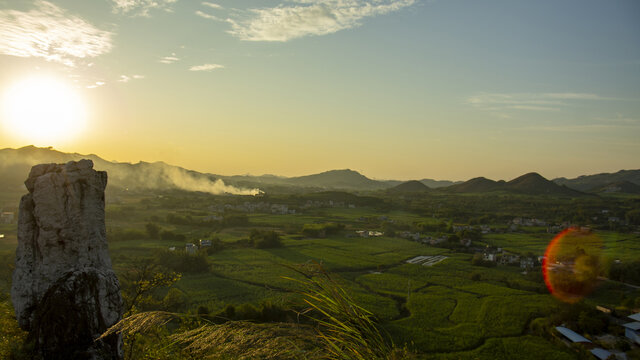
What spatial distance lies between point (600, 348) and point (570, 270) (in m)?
26.5

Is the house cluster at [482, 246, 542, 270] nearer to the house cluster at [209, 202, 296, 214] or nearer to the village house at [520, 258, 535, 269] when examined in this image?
the village house at [520, 258, 535, 269]

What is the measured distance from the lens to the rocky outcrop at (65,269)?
585 cm

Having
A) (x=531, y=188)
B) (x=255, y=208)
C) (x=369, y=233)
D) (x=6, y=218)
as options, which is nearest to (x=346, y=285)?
(x=369, y=233)

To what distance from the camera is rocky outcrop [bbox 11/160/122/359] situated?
5.85m

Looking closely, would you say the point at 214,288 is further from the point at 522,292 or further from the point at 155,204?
the point at 155,204

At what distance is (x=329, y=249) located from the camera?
60.0 m

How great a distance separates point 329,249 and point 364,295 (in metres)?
22.5

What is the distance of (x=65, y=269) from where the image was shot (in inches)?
254

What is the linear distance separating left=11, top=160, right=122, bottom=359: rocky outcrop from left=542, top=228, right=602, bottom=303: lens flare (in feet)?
140

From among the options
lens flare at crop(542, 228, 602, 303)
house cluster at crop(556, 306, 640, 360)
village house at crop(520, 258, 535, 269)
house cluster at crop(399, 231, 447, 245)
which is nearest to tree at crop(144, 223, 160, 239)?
house cluster at crop(399, 231, 447, 245)

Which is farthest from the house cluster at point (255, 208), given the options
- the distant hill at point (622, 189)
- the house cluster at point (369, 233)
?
the distant hill at point (622, 189)

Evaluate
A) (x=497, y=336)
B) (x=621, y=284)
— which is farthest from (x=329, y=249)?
(x=621, y=284)

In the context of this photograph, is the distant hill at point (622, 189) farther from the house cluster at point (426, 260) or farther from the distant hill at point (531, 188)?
the house cluster at point (426, 260)

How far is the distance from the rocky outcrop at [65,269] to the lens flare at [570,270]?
42748mm
